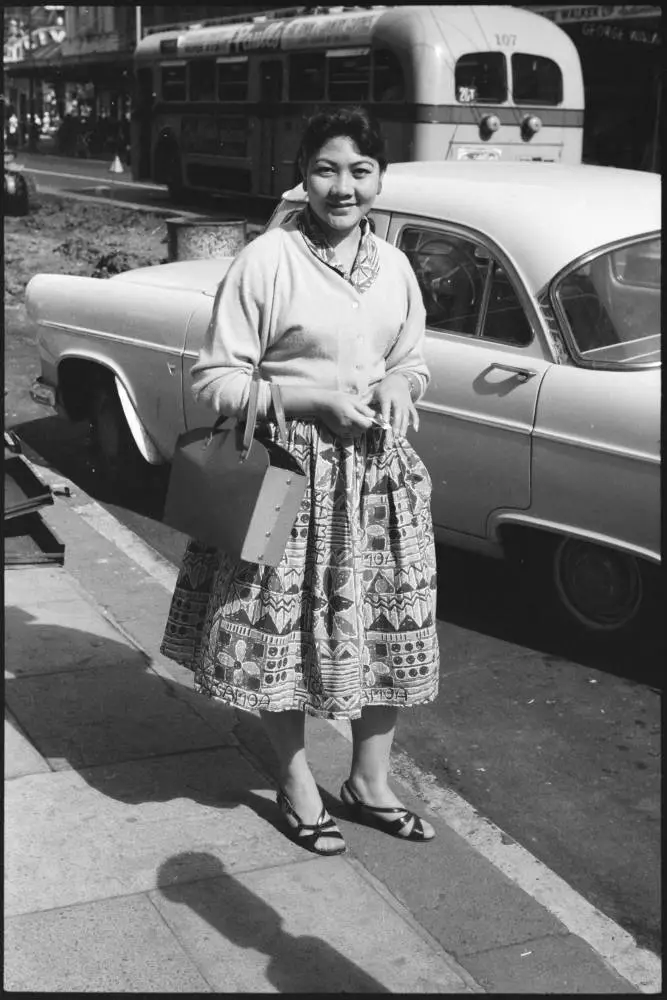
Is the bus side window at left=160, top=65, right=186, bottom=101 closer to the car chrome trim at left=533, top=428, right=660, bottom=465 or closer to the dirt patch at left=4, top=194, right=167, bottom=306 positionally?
the dirt patch at left=4, top=194, right=167, bottom=306

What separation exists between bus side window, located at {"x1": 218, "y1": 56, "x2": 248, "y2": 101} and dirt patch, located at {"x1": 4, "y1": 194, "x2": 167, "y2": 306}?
7.39 feet

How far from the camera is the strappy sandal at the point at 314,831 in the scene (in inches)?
129

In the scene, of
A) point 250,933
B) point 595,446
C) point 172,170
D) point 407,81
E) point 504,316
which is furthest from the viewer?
point 172,170

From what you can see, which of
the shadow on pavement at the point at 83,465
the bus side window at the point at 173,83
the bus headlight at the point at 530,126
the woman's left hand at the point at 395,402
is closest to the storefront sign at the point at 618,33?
the bus headlight at the point at 530,126

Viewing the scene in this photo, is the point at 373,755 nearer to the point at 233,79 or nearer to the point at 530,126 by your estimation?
the point at 530,126

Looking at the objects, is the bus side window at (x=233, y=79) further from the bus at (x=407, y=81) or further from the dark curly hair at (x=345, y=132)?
the dark curly hair at (x=345, y=132)

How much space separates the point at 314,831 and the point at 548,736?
46.0 inches

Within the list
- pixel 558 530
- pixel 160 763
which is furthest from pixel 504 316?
pixel 160 763

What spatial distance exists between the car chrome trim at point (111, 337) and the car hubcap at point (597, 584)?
211cm

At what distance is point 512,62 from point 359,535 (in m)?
15.5

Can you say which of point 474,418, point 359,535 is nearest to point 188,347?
point 474,418

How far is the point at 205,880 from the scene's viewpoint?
310cm

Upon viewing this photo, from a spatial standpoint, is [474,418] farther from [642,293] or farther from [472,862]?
[472,862]

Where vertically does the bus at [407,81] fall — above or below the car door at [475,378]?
above
